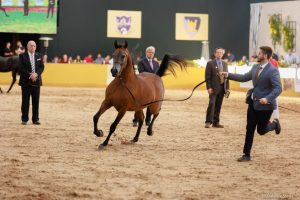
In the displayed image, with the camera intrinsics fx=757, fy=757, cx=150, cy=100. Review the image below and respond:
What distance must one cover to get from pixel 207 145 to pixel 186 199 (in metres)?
4.78

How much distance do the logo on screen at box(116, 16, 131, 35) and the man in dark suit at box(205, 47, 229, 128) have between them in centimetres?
2338

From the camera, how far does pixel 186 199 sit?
23.2ft

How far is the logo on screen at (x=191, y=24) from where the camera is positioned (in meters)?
38.9

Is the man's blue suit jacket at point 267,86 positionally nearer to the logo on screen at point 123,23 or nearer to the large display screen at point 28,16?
the large display screen at point 28,16

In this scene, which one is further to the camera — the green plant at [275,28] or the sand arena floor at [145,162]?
the green plant at [275,28]

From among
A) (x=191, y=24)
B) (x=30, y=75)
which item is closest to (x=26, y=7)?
(x=191, y=24)

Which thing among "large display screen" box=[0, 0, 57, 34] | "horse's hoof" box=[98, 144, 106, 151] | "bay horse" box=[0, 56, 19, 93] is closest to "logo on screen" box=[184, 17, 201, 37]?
"large display screen" box=[0, 0, 57, 34]

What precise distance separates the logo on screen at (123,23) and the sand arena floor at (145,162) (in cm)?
2180

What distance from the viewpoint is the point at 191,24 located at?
1535 inches

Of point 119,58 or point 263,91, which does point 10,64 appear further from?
point 263,91

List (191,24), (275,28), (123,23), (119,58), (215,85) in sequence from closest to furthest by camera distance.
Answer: (119,58)
(215,85)
(275,28)
(123,23)
(191,24)

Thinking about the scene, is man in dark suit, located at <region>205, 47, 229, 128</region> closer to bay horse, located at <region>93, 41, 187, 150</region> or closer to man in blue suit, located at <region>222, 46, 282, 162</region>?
bay horse, located at <region>93, 41, 187, 150</region>

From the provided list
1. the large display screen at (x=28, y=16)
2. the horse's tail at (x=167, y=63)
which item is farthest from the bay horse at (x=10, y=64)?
the horse's tail at (x=167, y=63)

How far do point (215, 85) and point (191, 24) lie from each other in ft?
80.2
